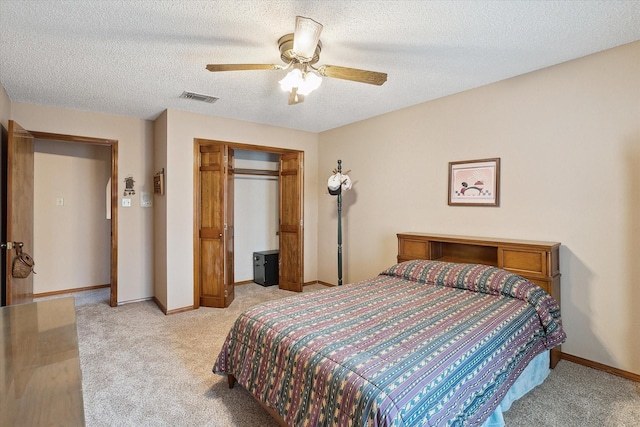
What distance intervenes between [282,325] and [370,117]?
10.4ft

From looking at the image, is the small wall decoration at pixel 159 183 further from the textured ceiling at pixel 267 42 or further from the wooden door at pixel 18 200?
the wooden door at pixel 18 200

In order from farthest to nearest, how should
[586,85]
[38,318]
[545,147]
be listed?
[545,147] < [586,85] < [38,318]

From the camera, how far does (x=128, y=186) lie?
4.18 m

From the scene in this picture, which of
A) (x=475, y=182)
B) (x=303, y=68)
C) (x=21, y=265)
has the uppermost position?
(x=303, y=68)

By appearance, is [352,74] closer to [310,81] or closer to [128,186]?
[310,81]

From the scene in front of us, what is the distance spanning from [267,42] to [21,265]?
9.90 feet

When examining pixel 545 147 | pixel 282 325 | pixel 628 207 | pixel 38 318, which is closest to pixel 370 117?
pixel 545 147

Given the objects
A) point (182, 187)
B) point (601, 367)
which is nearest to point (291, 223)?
point (182, 187)

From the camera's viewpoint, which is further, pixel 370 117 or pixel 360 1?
pixel 370 117

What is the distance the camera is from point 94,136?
155 inches

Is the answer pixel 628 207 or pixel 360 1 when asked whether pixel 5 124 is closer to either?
pixel 360 1

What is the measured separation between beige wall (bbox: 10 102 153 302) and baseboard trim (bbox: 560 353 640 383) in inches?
185

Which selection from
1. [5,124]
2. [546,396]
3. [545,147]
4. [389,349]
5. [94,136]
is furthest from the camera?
[94,136]

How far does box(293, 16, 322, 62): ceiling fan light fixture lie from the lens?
178 cm
